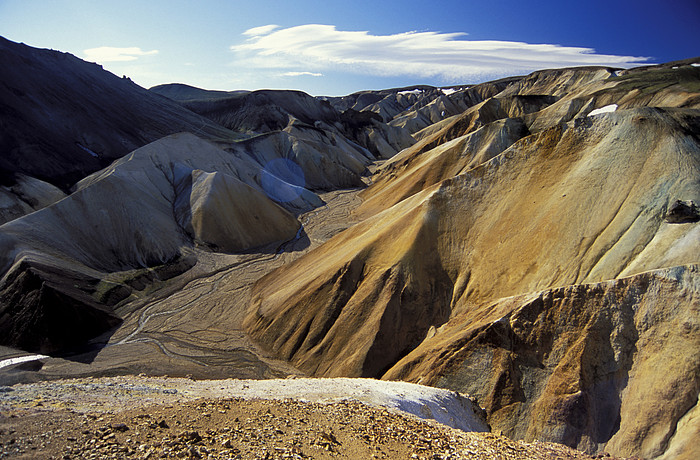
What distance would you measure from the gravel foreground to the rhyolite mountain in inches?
135

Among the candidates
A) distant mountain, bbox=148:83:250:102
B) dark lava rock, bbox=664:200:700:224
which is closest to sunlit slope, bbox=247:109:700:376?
dark lava rock, bbox=664:200:700:224

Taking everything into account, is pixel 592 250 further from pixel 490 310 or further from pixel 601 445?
pixel 601 445

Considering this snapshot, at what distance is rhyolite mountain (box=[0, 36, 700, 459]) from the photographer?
12156mm

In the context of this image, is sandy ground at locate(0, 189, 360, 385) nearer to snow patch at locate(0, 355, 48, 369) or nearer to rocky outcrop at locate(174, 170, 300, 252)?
snow patch at locate(0, 355, 48, 369)

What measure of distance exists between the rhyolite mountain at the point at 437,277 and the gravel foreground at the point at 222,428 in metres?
3.42

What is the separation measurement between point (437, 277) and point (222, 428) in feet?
42.8

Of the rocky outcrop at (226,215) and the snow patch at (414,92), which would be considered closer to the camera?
the rocky outcrop at (226,215)

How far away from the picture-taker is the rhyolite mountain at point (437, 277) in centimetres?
1216

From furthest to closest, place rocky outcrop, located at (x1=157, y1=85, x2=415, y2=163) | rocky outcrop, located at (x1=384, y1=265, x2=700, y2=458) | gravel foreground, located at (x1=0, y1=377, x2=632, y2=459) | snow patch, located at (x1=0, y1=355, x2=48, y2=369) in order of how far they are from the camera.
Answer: rocky outcrop, located at (x1=157, y1=85, x2=415, y2=163) < snow patch, located at (x1=0, y1=355, x2=48, y2=369) < rocky outcrop, located at (x1=384, y1=265, x2=700, y2=458) < gravel foreground, located at (x1=0, y1=377, x2=632, y2=459)

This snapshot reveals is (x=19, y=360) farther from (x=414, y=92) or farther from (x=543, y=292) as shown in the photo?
(x=414, y=92)

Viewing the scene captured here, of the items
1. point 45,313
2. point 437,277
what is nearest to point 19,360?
point 45,313

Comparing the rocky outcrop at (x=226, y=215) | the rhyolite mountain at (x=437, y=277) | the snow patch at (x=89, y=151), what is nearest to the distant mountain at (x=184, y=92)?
the snow patch at (x=89, y=151)

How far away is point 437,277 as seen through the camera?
19.1 m

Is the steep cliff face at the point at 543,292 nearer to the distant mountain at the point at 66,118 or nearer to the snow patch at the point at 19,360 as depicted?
the snow patch at the point at 19,360
